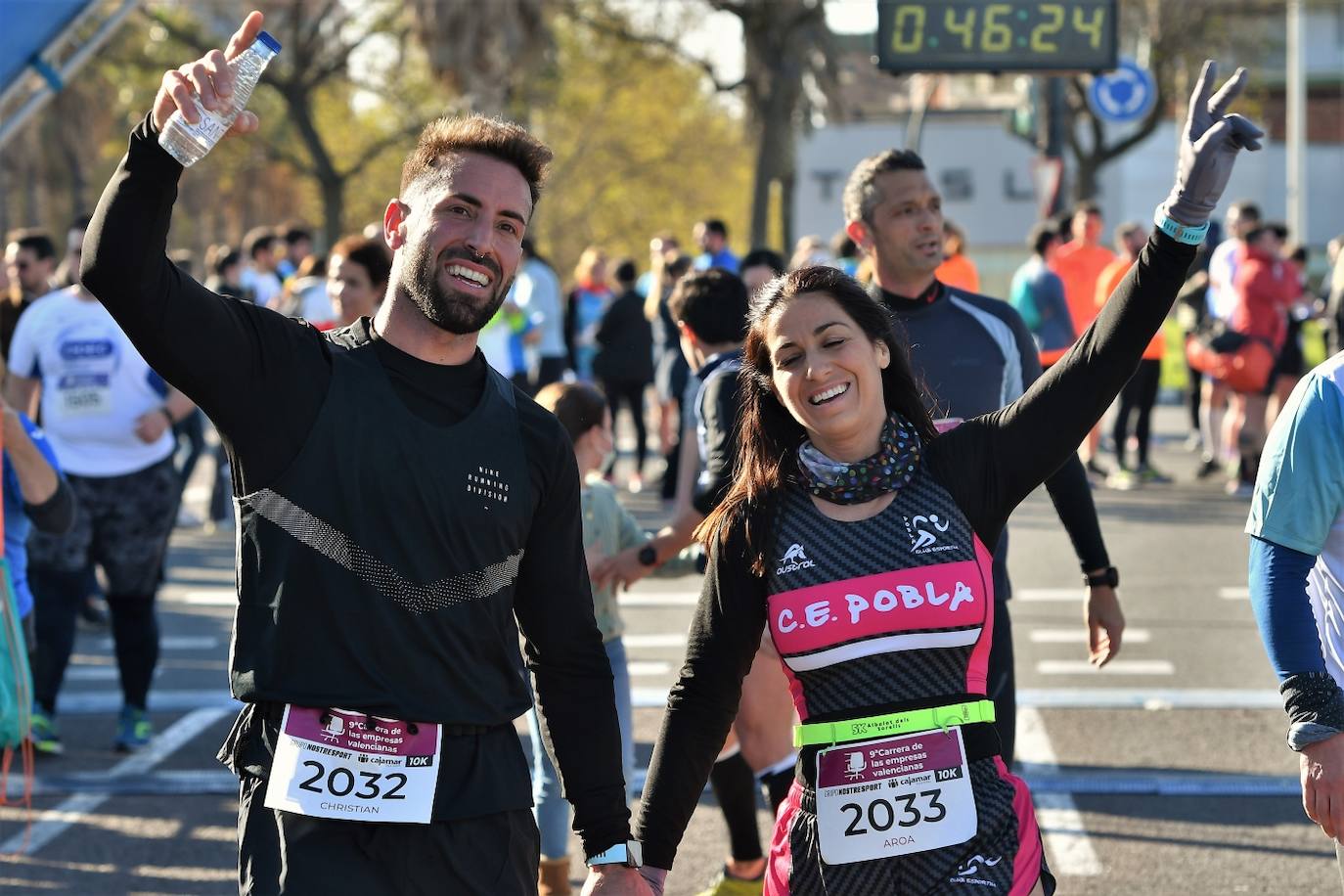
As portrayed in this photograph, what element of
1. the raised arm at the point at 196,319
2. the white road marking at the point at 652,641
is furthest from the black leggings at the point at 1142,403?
the raised arm at the point at 196,319

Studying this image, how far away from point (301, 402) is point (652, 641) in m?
7.06

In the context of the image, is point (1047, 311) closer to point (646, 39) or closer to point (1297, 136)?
point (646, 39)

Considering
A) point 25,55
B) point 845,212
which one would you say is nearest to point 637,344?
point 25,55

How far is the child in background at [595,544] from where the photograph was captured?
18.4 ft

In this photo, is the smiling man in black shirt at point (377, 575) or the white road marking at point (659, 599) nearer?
the smiling man in black shirt at point (377, 575)

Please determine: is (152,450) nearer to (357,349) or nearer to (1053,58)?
(1053,58)

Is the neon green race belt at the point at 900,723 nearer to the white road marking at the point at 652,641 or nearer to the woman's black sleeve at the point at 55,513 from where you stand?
the woman's black sleeve at the point at 55,513

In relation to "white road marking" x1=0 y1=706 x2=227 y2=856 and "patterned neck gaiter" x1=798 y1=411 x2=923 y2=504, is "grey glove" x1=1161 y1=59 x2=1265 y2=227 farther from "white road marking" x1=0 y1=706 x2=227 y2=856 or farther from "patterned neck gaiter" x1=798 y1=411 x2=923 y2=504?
"white road marking" x1=0 y1=706 x2=227 y2=856

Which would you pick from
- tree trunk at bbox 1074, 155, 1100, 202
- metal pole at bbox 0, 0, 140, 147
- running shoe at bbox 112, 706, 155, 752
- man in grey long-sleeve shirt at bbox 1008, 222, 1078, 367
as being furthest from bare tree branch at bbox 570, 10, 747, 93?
running shoe at bbox 112, 706, 155, 752

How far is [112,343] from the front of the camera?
28.5ft

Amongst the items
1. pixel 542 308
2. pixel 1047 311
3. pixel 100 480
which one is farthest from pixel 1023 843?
pixel 542 308

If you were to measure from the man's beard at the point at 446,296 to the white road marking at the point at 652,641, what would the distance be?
6.65 metres

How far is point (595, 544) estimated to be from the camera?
589cm

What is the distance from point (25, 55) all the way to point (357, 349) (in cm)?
688
